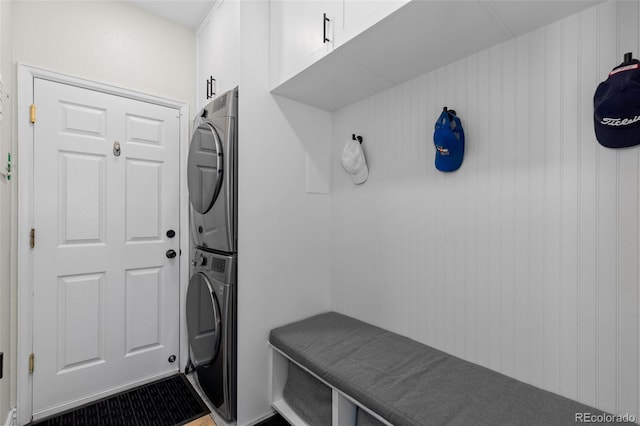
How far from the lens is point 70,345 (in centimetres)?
191

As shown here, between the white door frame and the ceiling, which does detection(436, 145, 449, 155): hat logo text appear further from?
the white door frame

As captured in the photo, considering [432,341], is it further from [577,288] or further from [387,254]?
[577,288]

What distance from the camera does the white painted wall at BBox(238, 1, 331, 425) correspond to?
5.79 ft

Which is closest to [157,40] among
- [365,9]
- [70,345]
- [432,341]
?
[365,9]

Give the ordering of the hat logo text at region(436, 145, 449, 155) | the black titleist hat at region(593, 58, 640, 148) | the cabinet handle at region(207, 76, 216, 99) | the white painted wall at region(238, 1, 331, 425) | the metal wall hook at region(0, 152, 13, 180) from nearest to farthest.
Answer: the black titleist hat at region(593, 58, 640, 148), the hat logo text at region(436, 145, 449, 155), the metal wall hook at region(0, 152, 13, 180), the white painted wall at region(238, 1, 331, 425), the cabinet handle at region(207, 76, 216, 99)

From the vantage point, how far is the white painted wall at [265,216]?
1.77m

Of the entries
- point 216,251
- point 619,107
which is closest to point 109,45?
point 216,251

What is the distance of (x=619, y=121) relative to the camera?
104 cm

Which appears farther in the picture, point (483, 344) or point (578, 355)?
point (483, 344)

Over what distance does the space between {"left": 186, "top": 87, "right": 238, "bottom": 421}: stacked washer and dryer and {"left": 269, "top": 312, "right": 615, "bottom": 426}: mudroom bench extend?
298mm

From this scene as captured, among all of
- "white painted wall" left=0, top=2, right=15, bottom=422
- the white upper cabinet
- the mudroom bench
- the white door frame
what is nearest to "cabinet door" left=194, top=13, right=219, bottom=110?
the white upper cabinet

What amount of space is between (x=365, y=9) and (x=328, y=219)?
4.45ft

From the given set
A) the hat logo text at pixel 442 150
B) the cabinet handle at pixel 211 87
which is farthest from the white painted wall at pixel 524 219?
the cabinet handle at pixel 211 87

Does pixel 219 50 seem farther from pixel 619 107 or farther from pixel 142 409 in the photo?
pixel 142 409
